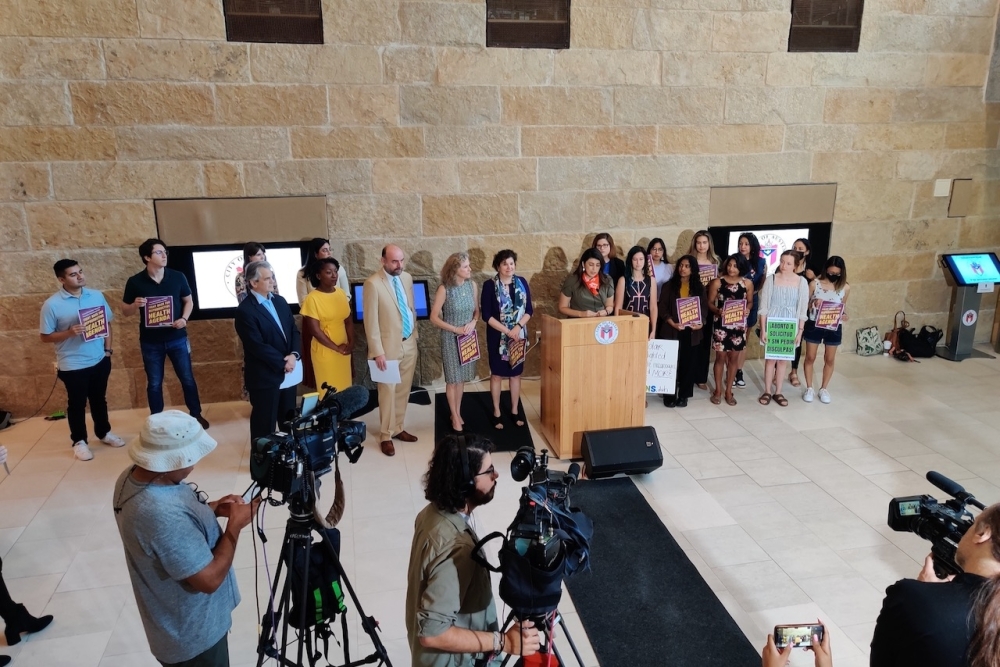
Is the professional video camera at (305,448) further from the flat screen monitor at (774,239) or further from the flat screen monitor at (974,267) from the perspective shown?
the flat screen monitor at (974,267)

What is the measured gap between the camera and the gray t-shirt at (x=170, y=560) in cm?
207

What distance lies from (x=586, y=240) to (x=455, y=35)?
230 centimetres

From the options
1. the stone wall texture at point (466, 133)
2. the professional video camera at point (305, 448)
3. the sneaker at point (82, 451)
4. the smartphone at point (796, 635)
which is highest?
the stone wall texture at point (466, 133)

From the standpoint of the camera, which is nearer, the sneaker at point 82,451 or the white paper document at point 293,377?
the white paper document at point 293,377

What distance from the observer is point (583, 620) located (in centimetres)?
347

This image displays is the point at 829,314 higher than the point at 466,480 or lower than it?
lower

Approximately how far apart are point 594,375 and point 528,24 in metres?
3.47

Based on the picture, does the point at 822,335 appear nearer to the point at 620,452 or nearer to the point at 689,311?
the point at 689,311

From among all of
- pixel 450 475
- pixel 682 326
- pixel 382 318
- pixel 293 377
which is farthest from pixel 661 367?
pixel 450 475

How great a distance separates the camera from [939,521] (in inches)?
83.7

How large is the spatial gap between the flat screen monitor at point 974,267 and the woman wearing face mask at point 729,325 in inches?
118

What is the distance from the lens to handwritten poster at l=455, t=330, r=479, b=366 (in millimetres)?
5562

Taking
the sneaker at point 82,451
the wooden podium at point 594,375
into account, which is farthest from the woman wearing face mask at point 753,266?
the sneaker at point 82,451

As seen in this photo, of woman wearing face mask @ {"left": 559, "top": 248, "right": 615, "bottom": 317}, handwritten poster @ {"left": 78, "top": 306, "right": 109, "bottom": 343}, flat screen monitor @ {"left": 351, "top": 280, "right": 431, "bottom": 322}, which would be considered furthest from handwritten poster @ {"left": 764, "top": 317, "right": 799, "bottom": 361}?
handwritten poster @ {"left": 78, "top": 306, "right": 109, "bottom": 343}
